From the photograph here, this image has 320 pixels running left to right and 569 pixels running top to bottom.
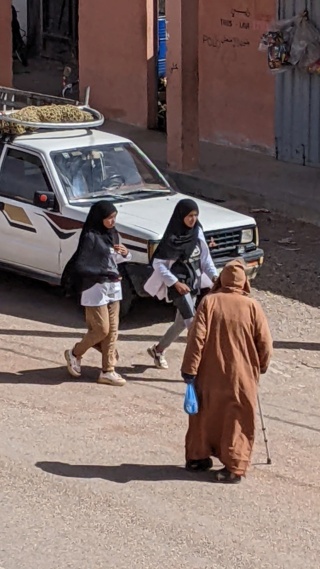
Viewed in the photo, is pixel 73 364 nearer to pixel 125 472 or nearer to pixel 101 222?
pixel 101 222

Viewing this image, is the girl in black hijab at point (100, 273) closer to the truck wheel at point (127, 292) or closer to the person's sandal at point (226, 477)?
the truck wheel at point (127, 292)

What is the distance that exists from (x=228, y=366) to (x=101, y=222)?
2.37 m

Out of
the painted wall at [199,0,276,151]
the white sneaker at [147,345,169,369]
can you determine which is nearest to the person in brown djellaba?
the white sneaker at [147,345,169,369]

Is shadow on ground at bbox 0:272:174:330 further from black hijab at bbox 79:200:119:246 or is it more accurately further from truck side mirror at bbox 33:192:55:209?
black hijab at bbox 79:200:119:246

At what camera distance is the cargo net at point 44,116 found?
1331 cm

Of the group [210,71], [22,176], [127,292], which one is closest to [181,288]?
[127,292]

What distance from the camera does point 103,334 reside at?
1059 centimetres

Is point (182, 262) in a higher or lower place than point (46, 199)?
lower

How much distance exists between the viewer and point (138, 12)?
805 inches

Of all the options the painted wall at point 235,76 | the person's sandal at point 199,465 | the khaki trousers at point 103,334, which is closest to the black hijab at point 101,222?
the khaki trousers at point 103,334

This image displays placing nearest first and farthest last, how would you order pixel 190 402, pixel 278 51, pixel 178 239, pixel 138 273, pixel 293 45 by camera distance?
pixel 190 402, pixel 178 239, pixel 138 273, pixel 293 45, pixel 278 51

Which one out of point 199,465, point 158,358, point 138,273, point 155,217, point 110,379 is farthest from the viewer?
point 155,217

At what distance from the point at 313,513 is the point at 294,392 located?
2.54 meters

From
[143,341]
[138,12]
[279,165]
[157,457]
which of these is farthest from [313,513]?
[138,12]
